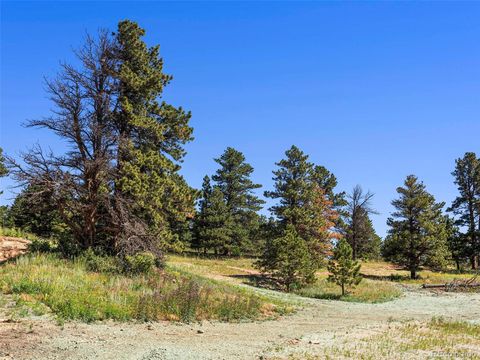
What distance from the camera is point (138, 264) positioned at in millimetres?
20578

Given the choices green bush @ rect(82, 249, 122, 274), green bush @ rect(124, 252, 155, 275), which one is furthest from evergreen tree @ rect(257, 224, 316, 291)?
green bush @ rect(82, 249, 122, 274)

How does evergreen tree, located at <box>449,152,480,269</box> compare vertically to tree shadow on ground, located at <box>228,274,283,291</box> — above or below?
above

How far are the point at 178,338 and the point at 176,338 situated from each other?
58 mm

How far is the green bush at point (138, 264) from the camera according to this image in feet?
66.7

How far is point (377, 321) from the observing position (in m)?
16.4

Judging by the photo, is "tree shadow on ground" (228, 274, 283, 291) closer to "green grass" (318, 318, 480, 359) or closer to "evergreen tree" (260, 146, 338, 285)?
"evergreen tree" (260, 146, 338, 285)

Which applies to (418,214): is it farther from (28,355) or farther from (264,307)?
(28,355)

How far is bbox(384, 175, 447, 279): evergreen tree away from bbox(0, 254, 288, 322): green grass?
2738 centimetres

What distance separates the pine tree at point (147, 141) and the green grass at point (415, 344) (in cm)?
1317

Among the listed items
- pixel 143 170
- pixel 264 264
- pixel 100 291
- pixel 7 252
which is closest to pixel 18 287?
pixel 100 291

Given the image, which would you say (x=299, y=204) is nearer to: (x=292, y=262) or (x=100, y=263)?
(x=292, y=262)

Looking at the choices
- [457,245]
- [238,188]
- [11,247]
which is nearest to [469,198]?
[457,245]

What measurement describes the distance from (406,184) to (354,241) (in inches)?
599

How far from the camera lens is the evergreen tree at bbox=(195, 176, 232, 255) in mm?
52812
